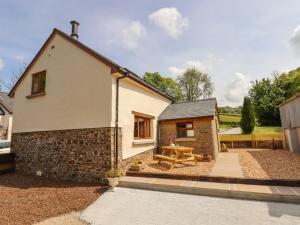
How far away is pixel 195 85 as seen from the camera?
136 feet

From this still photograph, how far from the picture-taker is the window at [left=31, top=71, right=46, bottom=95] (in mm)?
11316

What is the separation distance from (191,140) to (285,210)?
7554 millimetres

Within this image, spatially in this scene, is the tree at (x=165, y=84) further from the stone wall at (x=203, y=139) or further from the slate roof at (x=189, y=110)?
the stone wall at (x=203, y=139)

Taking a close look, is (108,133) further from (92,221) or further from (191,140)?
(191,140)

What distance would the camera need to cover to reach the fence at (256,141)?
17.4m

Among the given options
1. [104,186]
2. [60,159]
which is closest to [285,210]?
[104,186]

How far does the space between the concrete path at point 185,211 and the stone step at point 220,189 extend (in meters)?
0.25

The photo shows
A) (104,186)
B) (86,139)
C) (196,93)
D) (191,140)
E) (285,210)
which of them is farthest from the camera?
(196,93)

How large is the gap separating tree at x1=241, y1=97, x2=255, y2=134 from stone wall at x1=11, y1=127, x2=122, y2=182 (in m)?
22.8

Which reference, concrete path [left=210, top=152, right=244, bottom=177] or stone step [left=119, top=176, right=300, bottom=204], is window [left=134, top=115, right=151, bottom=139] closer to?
stone step [left=119, top=176, right=300, bottom=204]

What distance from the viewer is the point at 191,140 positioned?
12430 millimetres

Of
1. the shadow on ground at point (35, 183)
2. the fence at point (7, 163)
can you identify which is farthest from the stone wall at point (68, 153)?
the fence at point (7, 163)

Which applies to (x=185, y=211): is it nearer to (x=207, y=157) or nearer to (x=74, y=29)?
(x=207, y=157)

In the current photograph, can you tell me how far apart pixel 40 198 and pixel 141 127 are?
21.3ft
